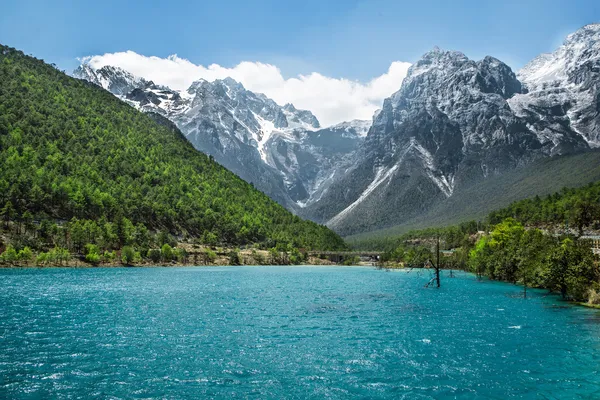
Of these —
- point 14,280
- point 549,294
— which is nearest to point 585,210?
point 549,294

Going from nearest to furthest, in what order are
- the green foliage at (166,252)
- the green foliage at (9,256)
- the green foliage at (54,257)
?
the green foliage at (9,256) < the green foliage at (54,257) < the green foliage at (166,252)

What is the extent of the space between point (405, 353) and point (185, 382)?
67.0 feet

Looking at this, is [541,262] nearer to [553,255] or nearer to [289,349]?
[553,255]

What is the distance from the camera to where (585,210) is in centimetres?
15925

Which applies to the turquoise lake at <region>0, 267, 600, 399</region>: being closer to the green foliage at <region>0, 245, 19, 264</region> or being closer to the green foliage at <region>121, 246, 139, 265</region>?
the green foliage at <region>0, 245, 19, 264</region>

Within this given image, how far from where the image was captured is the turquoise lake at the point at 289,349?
1283 inches

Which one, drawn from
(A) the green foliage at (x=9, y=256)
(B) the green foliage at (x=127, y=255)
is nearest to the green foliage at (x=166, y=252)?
(B) the green foliage at (x=127, y=255)

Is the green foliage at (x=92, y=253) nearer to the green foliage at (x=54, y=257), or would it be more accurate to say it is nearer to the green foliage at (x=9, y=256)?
the green foliage at (x=54, y=257)

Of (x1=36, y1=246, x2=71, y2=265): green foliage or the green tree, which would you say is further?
the green tree

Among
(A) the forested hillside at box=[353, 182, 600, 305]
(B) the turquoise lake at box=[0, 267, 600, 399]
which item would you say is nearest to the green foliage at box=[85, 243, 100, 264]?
(B) the turquoise lake at box=[0, 267, 600, 399]

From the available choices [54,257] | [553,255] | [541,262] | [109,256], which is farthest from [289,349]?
[109,256]

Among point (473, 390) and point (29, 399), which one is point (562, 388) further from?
point (29, 399)

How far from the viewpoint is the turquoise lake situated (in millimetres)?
32594

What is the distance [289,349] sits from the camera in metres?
44.1
